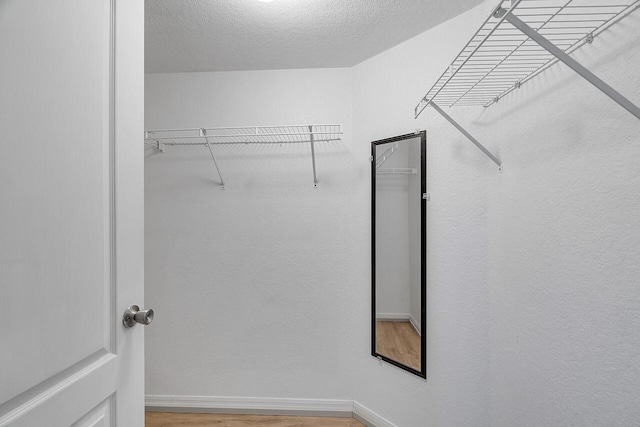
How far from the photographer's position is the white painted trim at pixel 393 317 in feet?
6.06

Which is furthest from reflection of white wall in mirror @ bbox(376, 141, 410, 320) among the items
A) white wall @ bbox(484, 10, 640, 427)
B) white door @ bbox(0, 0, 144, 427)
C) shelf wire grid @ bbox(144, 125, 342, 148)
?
white door @ bbox(0, 0, 144, 427)

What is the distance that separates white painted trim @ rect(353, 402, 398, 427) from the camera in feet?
6.22

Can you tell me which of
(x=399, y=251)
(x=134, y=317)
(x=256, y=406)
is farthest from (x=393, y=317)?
(x=134, y=317)

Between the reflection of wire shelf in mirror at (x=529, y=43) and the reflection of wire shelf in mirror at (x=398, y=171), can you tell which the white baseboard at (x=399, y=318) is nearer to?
the reflection of wire shelf in mirror at (x=398, y=171)

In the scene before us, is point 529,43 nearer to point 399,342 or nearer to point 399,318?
point 399,318

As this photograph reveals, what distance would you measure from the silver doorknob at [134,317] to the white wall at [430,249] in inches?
50.7

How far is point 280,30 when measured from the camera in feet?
5.65

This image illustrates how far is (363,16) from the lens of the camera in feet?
5.23

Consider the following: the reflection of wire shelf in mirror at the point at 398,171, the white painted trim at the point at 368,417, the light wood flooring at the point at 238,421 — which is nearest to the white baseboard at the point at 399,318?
the white painted trim at the point at 368,417

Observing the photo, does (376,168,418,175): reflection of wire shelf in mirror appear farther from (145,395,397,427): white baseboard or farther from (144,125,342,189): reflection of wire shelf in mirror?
(145,395,397,427): white baseboard

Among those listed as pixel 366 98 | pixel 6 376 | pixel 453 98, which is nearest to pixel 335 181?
pixel 366 98

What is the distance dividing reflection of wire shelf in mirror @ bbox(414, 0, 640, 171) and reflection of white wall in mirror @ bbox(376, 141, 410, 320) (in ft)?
1.53

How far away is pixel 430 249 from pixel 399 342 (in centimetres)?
60

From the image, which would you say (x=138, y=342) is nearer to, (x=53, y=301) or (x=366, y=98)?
(x=53, y=301)
